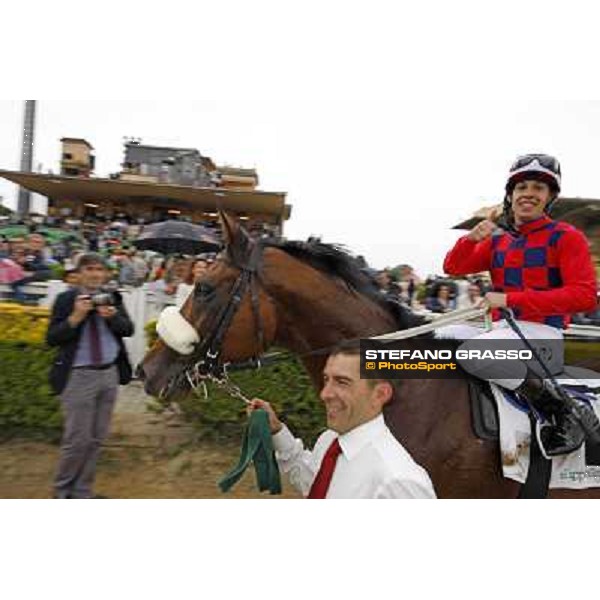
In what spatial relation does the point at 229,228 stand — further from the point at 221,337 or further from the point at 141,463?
the point at 141,463

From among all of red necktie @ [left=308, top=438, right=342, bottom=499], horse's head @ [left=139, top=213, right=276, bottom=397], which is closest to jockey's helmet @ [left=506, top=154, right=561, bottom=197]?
horse's head @ [left=139, top=213, right=276, bottom=397]

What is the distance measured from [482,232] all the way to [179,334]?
3.58 ft

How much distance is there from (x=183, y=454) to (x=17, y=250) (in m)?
1.26

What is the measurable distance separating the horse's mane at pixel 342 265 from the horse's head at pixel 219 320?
0.45 feet

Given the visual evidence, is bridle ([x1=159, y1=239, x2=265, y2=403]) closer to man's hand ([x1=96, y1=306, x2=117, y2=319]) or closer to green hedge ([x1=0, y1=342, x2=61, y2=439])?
man's hand ([x1=96, y1=306, x2=117, y2=319])

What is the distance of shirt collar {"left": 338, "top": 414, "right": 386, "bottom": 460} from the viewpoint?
155cm

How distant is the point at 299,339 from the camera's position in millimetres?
1964

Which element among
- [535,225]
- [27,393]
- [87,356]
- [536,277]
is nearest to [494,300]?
[536,277]

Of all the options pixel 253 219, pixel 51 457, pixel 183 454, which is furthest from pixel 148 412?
pixel 253 219

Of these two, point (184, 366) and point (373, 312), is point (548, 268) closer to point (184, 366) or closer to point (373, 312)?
point (373, 312)

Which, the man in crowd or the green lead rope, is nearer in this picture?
the green lead rope

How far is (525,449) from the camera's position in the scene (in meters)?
1.77

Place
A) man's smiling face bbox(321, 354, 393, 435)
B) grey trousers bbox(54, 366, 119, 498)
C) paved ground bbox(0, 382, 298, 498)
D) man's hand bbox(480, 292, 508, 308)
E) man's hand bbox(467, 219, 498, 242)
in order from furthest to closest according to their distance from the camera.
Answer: grey trousers bbox(54, 366, 119, 498) → paved ground bbox(0, 382, 298, 498) → man's hand bbox(467, 219, 498, 242) → man's hand bbox(480, 292, 508, 308) → man's smiling face bbox(321, 354, 393, 435)

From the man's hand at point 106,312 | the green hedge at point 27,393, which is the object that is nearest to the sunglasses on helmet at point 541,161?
the man's hand at point 106,312
